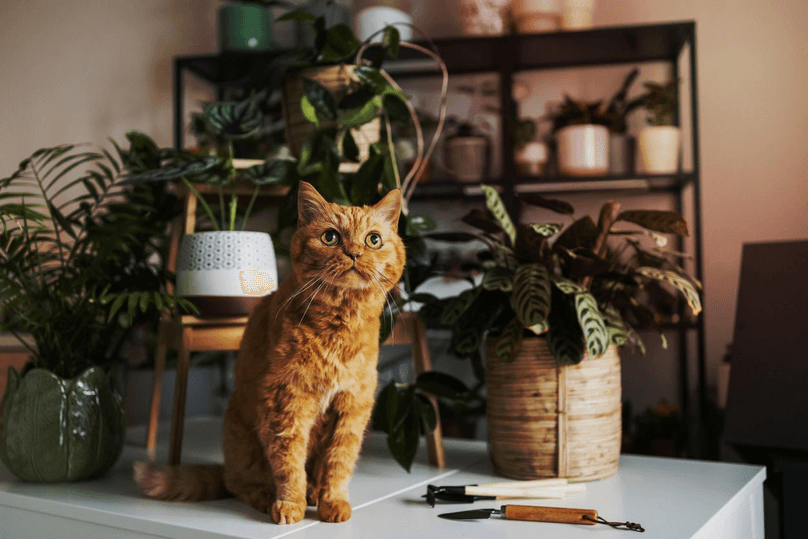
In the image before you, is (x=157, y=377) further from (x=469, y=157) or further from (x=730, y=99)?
(x=730, y=99)

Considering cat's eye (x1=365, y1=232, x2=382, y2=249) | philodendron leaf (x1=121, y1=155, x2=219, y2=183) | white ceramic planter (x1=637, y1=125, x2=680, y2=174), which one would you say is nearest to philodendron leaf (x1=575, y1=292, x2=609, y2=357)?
cat's eye (x1=365, y1=232, x2=382, y2=249)

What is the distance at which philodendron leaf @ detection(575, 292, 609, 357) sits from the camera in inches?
39.5

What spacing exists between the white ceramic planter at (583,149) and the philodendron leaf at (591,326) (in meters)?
1.26

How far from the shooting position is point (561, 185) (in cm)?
232

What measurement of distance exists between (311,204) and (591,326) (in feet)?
1.48

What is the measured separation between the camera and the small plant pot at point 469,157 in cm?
231

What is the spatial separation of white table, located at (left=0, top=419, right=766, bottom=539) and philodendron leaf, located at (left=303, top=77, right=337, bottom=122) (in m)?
0.66

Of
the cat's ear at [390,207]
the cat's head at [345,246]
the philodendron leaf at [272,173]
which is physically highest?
the philodendron leaf at [272,173]

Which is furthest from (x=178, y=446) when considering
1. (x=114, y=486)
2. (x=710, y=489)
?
(x=710, y=489)

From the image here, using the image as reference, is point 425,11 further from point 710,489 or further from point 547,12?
point 710,489

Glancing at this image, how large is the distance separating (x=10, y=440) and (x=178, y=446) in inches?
10.7

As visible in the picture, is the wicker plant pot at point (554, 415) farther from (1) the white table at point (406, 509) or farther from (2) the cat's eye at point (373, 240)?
(2) the cat's eye at point (373, 240)

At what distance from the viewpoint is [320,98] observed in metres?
1.26

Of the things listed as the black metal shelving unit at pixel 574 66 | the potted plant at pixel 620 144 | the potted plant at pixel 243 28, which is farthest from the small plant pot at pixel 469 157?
the potted plant at pixel 243 28
